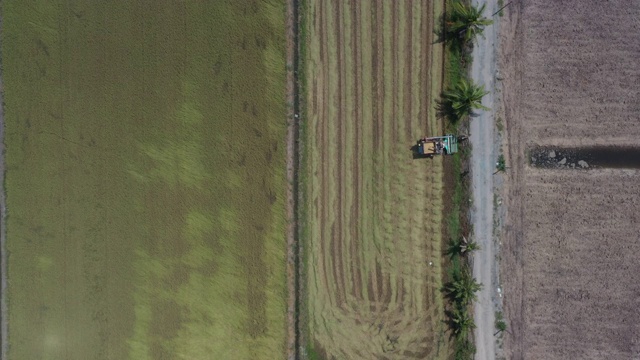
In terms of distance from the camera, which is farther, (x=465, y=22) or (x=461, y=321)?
(x=461, y=321)

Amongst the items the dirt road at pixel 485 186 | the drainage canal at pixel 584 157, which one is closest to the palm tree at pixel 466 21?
the dirt road at pixel 485 186

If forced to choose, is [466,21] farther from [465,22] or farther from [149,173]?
[149,173]

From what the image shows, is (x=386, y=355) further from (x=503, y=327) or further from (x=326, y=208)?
(x=326, y=208)

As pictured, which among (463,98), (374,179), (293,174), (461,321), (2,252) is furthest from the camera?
(2,252)

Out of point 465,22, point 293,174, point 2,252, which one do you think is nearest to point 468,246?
point 293,174

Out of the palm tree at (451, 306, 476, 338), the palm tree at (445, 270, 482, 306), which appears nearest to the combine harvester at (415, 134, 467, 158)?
the palm tree at (445, 270, 482, 306)

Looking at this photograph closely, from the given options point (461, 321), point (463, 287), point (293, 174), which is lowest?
point (461, 321)

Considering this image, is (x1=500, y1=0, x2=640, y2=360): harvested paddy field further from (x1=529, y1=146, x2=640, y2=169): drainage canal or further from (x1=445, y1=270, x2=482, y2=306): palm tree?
(x1=445, y1=270, x2=482, y2=306): palm tree

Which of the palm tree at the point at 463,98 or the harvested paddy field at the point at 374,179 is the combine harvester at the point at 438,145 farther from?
the palm tree at the point at 463,98
